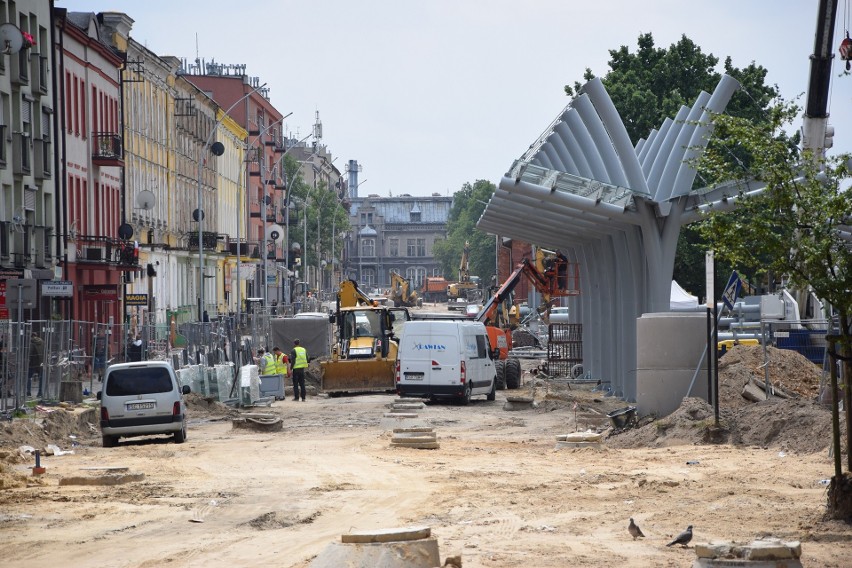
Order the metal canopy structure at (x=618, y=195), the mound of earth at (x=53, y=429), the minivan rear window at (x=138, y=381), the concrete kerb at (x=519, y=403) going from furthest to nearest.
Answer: the concrete kerb at (x=519, y=403)
the metal canopy structure at (x=618, y=195)
the minivan rear window at (x=138, y=381)
the mound of earth at (x=53, y=429)

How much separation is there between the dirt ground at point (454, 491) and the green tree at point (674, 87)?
101ft

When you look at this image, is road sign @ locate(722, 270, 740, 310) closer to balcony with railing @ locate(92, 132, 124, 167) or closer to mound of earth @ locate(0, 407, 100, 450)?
mound of earth @ locate(0, 407, 100, 450)

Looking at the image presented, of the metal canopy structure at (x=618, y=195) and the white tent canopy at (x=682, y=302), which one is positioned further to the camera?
the white tent canopy at (x=682, y=302)

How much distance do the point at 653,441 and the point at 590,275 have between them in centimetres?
1851

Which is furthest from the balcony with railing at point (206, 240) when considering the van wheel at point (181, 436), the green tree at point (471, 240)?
the green tree at point (471, 240)

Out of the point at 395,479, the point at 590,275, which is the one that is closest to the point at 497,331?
the point at 590,275

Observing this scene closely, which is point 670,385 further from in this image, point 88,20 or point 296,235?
point 296,235

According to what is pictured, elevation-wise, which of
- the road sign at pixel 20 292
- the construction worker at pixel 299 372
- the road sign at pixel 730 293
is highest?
the road sign at pixel 20 292

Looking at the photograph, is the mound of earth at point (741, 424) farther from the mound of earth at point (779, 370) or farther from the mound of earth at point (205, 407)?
the mound of earth at point (205, 407)

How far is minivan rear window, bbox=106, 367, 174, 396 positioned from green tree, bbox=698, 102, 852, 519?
46.9ft

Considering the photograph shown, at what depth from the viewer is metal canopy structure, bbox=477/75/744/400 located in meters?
30.3

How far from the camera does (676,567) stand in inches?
448

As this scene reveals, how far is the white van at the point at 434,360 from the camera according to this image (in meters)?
36.9

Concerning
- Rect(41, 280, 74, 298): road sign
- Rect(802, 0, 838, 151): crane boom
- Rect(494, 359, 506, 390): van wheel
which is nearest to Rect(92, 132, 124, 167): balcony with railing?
Rect(494, 359, 506, 390): van wheel
